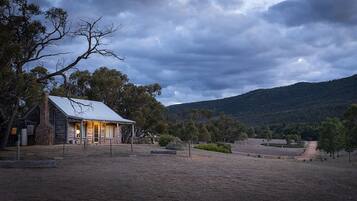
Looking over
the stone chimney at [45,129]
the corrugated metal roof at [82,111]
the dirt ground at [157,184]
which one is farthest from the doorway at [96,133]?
the dirt ground at [157,184]

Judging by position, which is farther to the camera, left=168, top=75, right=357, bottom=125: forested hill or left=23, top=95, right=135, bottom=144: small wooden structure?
left=168, top=75, right=357, bottom=125: forested hill

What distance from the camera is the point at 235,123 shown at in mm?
91062

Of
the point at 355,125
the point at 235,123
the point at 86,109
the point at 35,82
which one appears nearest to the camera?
the point at 35,82

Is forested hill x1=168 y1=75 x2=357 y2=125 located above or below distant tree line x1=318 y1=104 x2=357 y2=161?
above

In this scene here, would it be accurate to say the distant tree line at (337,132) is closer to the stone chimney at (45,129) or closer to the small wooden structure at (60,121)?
the small wooden structure at (60,121)

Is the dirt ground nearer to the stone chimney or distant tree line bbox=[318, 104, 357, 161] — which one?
the stone chimney

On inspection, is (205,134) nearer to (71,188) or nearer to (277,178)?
(277,178)

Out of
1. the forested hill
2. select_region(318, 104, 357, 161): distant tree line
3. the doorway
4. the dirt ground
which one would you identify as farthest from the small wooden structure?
the forested hill

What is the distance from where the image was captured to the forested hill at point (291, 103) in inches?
4665

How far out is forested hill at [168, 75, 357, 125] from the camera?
389 ft

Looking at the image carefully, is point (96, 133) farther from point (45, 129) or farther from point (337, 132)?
point (337, 132)

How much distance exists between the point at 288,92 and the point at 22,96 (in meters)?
132

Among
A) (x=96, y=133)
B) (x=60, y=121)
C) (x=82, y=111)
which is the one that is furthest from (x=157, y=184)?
(x=96, y=133)

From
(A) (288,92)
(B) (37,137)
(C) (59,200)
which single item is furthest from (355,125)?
(A) (288,92)
